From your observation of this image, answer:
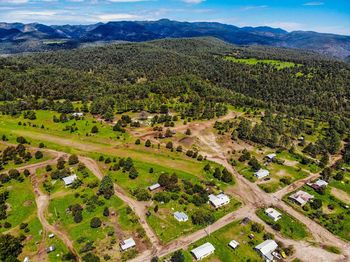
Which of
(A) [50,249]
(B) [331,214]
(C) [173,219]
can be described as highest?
(B) [331,214]

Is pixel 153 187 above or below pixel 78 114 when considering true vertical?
above

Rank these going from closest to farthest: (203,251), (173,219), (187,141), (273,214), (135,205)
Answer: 1. (203,251)
2. (173,219)
3. (273,214)
4. (135,205)
5. (187,141)

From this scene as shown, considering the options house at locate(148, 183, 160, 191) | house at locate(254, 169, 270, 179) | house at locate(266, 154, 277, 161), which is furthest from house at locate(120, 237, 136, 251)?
house at locate(266, 154, 277, 161)

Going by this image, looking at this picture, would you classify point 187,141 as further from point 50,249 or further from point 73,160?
point 50,249

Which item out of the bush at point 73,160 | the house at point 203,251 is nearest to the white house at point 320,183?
the house at point 203,251

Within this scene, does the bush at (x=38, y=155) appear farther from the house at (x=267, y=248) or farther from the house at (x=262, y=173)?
the house at (x=267, y=248)

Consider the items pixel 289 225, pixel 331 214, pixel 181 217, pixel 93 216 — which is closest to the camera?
pixel 181 217

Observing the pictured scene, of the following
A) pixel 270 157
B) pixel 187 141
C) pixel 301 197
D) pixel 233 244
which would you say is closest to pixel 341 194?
pixel 301 197
